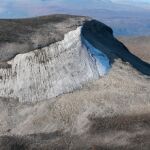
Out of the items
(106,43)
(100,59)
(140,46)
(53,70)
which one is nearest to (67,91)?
(53,70)

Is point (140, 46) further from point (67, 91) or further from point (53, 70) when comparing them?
point (67, 91)

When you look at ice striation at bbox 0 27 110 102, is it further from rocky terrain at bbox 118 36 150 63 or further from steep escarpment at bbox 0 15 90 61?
rocky terrain at bbox 118 36 150 63

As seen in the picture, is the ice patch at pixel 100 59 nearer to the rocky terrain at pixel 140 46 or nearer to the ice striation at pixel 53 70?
the ice striation at pixel 53 70

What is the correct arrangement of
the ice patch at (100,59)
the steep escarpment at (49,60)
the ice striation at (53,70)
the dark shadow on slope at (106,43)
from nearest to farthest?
the ice striation at (53,70)
the steep escarpment at (49,60)
the ice patch at (100,59)
the dark shadow on slope at (106,43)

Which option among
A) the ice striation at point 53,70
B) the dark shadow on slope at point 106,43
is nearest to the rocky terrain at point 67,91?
the ice striation at point 53,70

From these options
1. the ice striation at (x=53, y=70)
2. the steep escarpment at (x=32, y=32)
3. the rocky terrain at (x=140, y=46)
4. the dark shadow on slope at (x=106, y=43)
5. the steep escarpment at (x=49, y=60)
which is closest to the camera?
the ice striation at (x=53, y=70)

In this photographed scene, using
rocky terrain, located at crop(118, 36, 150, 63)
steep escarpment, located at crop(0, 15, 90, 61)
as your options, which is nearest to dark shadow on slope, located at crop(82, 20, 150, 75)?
steep escarpment, located at crop(0, 15, 90, 61)
